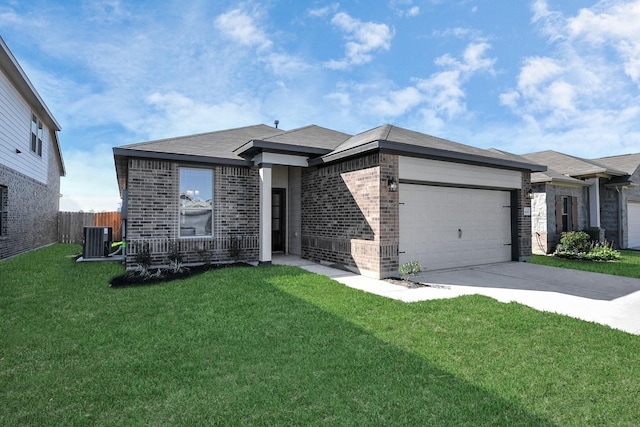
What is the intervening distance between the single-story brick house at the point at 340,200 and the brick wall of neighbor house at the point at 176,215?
0.03 metres

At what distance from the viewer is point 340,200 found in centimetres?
855

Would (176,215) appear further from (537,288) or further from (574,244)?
(574,244)

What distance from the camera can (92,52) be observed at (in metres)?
9.76

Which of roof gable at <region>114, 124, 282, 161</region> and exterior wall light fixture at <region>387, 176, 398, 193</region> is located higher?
roof gable at <region>114, 124, 282, 161</region>

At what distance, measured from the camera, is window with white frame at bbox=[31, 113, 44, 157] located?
524 inches

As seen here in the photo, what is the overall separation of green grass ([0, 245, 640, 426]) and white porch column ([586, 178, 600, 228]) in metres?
12.9

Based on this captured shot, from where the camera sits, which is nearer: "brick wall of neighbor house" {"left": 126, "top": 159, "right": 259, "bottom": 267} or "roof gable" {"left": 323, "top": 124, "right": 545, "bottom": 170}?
"roof gable" {"left": 323, "top": 124, "right": 545, "bottom": 170}

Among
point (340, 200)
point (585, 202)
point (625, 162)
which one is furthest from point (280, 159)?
point (625, 162)

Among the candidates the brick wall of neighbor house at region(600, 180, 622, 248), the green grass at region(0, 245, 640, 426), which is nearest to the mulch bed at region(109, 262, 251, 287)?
the green grass at region(0, 245, 640, 426)

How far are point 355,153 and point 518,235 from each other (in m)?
6.02

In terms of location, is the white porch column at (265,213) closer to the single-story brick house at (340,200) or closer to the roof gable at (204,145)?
the single-story brick house at (340,200)

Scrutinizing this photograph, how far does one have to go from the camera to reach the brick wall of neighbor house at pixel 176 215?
27.1 feet

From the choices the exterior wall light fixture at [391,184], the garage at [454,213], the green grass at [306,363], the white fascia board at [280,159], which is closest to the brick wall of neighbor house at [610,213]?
the garage at [454,213]

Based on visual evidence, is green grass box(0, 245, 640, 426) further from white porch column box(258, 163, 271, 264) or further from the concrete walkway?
white porch column box(258, 163, 271, 264)
